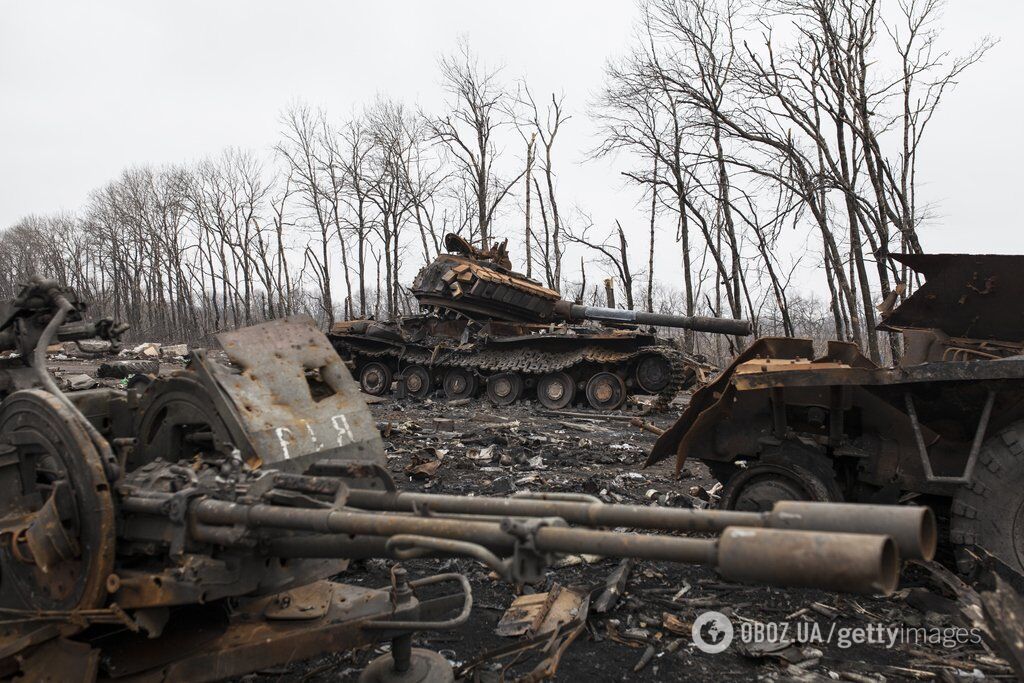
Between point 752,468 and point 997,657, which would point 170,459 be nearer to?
point 752,468

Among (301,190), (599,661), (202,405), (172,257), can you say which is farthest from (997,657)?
(172,257)

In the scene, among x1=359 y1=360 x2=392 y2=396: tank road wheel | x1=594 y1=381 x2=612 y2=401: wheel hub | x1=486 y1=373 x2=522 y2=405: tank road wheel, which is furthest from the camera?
x1=359 y1=360 x2=392 y2=396: tank road wheel

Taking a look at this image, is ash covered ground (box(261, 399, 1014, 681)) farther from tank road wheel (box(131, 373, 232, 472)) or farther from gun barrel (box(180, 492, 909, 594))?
gun barrel (box(180, 492, 909, 594))

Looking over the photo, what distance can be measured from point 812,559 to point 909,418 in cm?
386

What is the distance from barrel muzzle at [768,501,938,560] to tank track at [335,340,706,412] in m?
13.1

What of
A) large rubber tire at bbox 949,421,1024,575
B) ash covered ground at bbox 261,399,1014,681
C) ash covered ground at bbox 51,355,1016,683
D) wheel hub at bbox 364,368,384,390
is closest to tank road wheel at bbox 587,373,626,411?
wheel hub at bbox 364,368,384,390

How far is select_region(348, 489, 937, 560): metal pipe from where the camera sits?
1861mm

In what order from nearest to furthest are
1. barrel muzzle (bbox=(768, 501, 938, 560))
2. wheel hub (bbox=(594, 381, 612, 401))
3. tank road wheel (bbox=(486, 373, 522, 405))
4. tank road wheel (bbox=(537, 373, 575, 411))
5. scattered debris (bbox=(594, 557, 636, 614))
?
barrel muzzle (bbox=(768, 501, 938, 560)) → scattered debris (bbox=(594, 557, 636, 614)) → wheel hub (bbox=(594, 381, 612, 401)) → tank road wheel (bbox=(537, 373, 575, 411)) → tank road wheel (bbox=(486, 373, 522, 405))

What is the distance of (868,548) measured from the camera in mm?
1710

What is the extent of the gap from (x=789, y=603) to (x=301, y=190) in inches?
1539

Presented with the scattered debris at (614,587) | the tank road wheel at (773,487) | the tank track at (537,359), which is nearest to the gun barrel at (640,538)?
the scattered debris at (614,587)

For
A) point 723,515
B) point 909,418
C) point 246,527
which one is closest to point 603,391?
point 909,418

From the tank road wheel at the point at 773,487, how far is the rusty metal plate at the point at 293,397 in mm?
2987

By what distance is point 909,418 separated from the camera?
5039 mm
